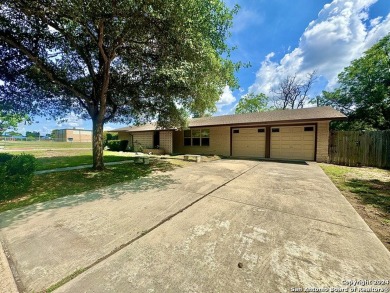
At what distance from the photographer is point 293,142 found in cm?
1209

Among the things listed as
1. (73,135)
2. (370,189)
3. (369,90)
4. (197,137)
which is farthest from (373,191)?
(73,135)

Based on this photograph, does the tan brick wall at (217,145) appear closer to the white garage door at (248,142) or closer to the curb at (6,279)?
the white garage door at (248,142)

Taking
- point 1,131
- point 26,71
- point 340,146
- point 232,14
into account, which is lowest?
point 340,146

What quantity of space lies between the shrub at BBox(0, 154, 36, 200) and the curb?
3.12 metres

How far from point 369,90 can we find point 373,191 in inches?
670

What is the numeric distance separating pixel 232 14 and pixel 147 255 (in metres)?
8.25

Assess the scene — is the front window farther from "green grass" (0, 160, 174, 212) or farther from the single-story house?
"green grass" (0, 160, 174, 212)

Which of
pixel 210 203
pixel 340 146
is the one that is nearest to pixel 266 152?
pixel 340 146

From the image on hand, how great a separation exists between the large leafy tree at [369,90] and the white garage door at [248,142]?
10.8 m

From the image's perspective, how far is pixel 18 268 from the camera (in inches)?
83.3

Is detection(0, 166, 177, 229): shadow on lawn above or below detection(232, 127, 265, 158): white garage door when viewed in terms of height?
below

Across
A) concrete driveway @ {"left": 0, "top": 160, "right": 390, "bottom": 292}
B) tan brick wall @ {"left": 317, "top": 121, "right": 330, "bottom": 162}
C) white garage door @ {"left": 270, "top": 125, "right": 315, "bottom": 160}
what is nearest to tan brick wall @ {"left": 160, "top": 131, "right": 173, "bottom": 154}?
white garage door @ {"left": 270, "top": 125, "right": 315, "bottom": 160}

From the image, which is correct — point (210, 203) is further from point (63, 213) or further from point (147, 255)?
point (63, 213)

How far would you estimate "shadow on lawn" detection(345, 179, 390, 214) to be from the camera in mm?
4367
